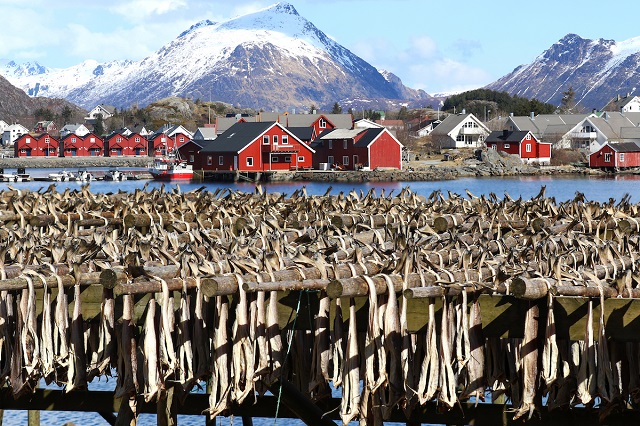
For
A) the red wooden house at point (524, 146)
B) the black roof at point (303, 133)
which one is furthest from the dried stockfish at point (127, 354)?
the red wooden house at point (524, 146)

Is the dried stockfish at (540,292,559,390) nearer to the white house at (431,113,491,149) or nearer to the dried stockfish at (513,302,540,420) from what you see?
the dried stockfish at (513,302,540,420)

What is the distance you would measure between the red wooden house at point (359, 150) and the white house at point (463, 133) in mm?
33982

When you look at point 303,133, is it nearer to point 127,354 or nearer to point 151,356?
point 127,354

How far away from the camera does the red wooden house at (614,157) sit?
12162cm

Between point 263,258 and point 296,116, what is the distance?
12850cm

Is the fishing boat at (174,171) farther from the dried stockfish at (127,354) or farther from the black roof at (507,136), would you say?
the dried stockfish at (127,354)

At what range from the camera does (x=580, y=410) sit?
7805 millimetres

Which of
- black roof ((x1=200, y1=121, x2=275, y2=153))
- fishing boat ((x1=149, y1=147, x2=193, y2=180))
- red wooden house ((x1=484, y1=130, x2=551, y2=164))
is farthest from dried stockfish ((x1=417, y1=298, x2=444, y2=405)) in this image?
red wooden house ((x1=484, y1=130, x2=551, y2=164))

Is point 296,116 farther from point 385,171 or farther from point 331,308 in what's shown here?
point 331,308

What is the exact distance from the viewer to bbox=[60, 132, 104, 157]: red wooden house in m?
171

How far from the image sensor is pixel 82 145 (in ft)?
563

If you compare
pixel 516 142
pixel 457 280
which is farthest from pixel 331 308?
pixel 516 142

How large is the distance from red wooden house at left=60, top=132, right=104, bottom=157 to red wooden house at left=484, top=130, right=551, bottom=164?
7404 cm

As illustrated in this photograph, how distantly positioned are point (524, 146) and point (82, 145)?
80.5 m
